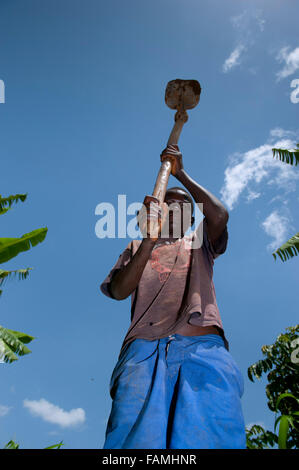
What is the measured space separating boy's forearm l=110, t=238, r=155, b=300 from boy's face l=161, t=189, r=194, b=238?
2.28 ft

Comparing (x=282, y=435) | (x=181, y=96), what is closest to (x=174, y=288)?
(x=282, y=435)

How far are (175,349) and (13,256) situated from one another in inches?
141

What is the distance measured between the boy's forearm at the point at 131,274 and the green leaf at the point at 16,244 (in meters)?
2.68

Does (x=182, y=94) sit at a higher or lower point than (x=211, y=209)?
higher

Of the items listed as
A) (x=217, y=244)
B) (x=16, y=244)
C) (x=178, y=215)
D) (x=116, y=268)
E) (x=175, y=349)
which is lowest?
(x=175, y=349)

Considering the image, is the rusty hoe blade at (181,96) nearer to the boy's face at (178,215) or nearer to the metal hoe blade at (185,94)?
the metal hoe blade at (185,94)

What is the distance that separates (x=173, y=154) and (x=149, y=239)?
108cm

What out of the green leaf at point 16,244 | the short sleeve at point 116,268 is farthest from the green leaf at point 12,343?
the short sleeve at point 116,268

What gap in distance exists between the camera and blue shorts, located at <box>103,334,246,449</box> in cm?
176

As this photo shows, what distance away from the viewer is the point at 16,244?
5004mm

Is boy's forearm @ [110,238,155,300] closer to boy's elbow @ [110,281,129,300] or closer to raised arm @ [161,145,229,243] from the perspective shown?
boy's elbow @ [110,281,129,300]

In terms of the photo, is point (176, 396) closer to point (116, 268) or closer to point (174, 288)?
point (174, 288)

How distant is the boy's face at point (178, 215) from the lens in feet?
10.5
